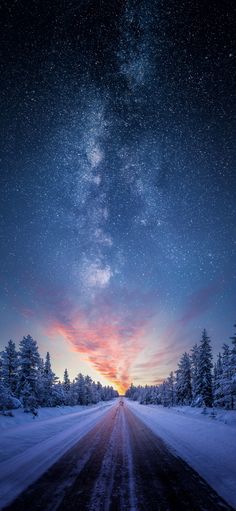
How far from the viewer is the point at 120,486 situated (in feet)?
17.5

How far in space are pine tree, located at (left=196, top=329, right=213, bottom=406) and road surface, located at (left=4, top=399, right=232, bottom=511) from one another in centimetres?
3643

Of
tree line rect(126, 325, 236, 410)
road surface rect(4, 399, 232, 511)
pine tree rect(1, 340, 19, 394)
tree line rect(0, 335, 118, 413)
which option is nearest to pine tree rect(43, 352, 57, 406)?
tree line rect(0, 335, 118, 413)

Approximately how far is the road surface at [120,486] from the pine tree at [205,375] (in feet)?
120

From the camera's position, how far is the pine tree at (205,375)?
39.8 meters

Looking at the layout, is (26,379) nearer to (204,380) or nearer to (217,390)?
(217,390)

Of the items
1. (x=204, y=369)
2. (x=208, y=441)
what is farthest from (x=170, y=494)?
(x=204, y=369)

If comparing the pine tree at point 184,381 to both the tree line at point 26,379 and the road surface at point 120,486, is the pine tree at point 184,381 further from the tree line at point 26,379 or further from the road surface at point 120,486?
the road surface at point 120,486

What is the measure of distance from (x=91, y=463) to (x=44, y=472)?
4.44 ft

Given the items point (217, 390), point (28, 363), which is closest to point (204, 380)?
point (217, 390)

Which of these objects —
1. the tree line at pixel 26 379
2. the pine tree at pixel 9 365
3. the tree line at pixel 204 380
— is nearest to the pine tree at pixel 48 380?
the tree line at pixel 26 379

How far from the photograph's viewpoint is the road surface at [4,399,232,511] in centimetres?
440

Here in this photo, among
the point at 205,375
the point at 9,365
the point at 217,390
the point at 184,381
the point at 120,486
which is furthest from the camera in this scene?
the point at 184,381

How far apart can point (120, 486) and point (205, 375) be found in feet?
132

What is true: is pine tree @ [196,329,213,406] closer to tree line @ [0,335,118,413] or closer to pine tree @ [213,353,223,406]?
pine tree @ [213,353,223,406]
